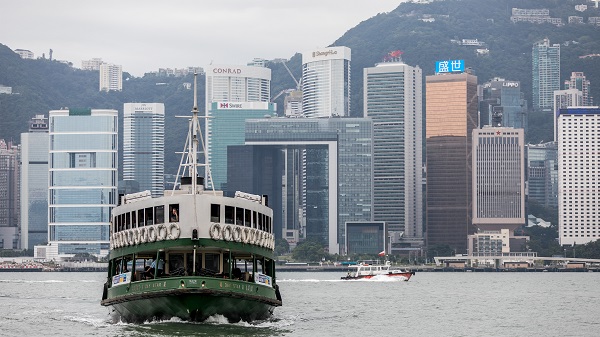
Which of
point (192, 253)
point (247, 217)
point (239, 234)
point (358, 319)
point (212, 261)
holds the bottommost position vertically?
point (358, 319)

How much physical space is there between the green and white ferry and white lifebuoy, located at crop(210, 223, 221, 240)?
0.04 meters

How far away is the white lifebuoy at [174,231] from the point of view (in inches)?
2398

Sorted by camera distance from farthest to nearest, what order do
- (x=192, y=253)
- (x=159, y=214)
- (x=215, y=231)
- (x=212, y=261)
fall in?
(x=212, y=261) → (x=192, y=253) → (x=159, y=214) → (x=215, y=231)

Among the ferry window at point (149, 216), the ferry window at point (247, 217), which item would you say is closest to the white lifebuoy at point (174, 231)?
the ferry window at point (149, 216)

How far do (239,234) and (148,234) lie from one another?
409 cm

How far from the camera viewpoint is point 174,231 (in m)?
61.0

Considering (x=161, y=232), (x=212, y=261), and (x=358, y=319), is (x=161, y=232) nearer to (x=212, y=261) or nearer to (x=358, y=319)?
(x=212, y=261)

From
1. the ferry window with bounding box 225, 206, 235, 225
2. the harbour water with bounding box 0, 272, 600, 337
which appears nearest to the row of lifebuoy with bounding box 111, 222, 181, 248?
the ferry window with bounding box 225, 206, 235, 225

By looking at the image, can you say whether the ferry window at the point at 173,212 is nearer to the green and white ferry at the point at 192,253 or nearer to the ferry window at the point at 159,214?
the green and white ferry at the point at 192,253

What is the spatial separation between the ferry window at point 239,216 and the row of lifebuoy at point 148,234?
11.3 ft

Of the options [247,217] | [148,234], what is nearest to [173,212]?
[148,234]

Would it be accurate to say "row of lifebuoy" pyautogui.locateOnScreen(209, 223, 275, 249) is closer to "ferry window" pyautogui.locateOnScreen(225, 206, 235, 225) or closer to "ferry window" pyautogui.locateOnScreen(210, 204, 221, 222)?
"ferry window" pyautogui.locateOnScreen(225, 206, 235, 225)

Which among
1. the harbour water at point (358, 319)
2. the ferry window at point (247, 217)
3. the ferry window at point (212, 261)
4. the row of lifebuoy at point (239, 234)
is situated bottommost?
the harbour water at point (358, 319)

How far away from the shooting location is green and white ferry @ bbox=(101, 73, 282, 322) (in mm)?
60844
